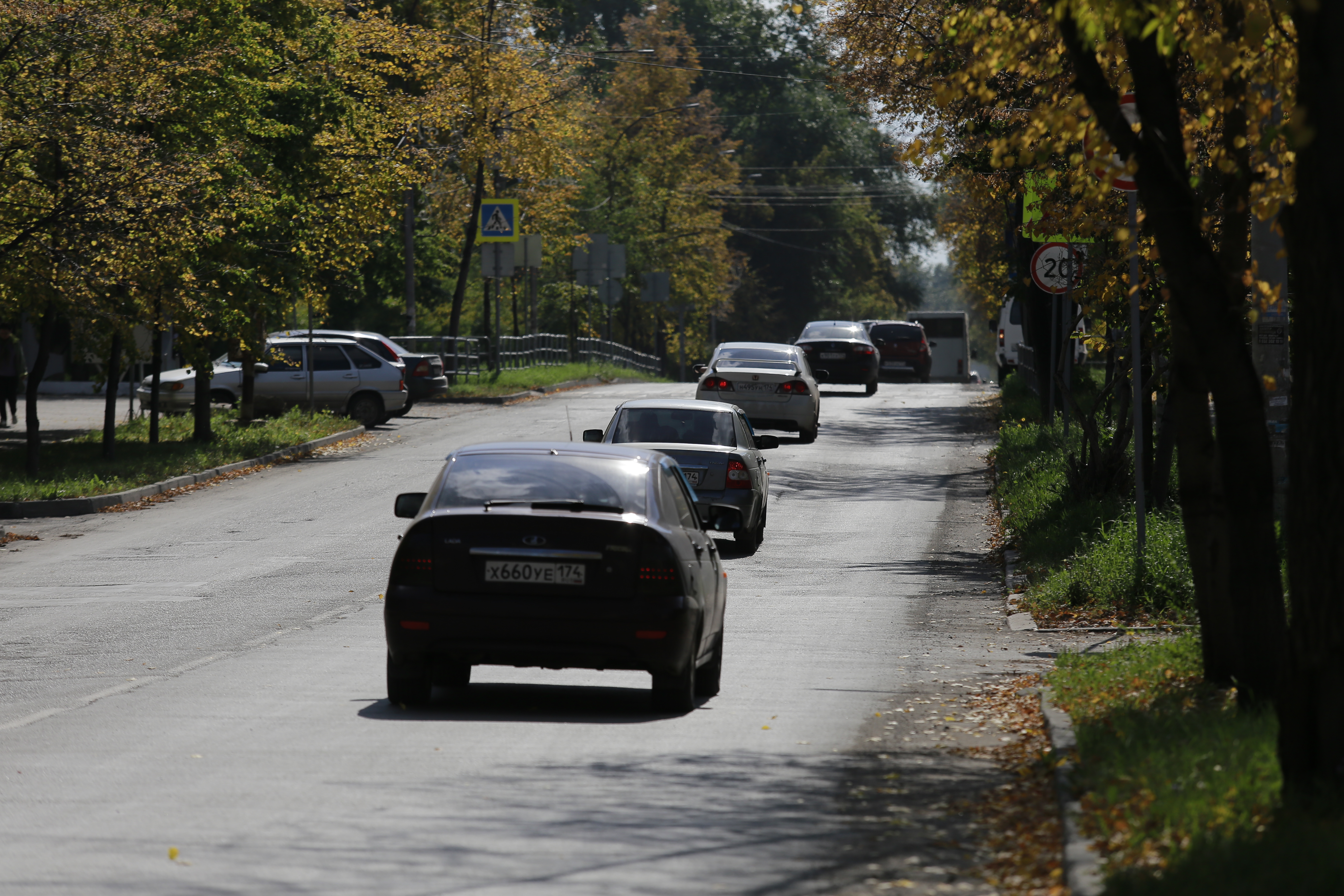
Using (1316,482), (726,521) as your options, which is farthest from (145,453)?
(1316,482)

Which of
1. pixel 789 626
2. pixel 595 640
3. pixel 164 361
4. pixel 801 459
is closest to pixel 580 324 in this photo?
pixel 164 361

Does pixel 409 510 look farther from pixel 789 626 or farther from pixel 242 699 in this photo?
pixel 789 626

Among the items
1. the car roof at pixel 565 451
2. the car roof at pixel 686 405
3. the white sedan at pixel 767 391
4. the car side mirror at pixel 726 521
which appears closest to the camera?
the car roof at pixel 565 451

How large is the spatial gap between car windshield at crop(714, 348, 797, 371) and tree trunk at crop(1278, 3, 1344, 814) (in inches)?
946

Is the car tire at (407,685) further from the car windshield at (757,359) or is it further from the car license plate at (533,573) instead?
the car windshield at (757,359)

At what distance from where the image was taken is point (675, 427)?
18609 millimetres

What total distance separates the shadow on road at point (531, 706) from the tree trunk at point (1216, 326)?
3.10 metres

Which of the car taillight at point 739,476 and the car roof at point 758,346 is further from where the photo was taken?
the car roof at point 758,346

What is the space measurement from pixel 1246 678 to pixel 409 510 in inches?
192

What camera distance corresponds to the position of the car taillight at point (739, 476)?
1786 cm

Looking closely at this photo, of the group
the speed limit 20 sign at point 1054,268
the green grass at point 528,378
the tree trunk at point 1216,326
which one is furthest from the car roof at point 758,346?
the tree trunk at point 1216,326

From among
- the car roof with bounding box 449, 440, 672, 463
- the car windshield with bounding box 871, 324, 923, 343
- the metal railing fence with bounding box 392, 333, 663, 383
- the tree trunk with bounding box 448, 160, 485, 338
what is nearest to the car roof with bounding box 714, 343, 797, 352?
the metal railing fence with bounding box 392, 333, 663, 383

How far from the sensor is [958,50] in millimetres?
21219

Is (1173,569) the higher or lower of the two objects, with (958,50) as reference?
lower
